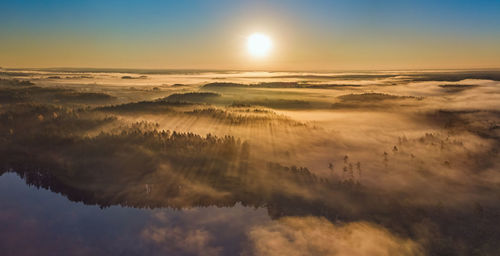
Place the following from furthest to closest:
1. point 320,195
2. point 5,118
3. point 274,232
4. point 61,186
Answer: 1. point 5,118
2. point 61,186
3. point 320,195
4. point 274,232

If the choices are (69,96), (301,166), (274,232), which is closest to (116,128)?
(301,166)

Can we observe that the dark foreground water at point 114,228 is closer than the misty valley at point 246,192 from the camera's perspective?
Yes

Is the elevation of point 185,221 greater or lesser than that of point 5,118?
lesser

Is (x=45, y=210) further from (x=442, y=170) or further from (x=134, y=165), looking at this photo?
(x=442, y=170)

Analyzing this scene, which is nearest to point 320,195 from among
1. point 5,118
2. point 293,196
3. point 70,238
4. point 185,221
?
point 293,196

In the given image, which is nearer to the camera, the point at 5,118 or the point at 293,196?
the point at 293,196

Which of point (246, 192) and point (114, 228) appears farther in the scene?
point (246, 192)

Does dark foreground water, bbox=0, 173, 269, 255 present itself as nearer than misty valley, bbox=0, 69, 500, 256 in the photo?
Yes

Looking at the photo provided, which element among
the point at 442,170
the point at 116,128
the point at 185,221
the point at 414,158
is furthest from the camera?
the point at 116,128
